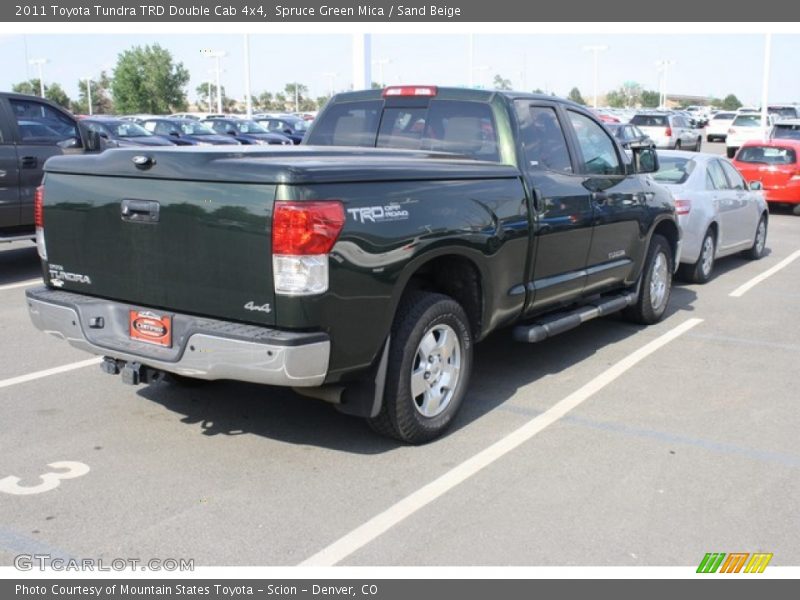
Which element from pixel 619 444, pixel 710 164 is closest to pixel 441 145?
pixel 619 444

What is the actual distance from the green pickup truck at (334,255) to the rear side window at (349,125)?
145mm

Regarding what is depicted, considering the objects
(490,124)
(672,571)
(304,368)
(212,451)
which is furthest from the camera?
(490,124)

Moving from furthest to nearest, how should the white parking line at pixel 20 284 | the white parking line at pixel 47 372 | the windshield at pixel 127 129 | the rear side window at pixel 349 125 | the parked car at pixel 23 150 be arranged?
the windshield at pixel 127 129 < the parked car at pixel 23 150 < the white parking line at pixel 20 284 < the rear side window at pixel 349 125 < the white parking line at pixel 47 372

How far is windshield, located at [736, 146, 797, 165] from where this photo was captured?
57.4ft

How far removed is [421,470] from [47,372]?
125 inches

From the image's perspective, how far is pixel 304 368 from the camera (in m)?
4.13

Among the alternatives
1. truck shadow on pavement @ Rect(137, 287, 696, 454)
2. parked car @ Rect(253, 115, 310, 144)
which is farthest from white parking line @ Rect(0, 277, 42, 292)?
parked car @ Rect(253, 115, 310, 144)

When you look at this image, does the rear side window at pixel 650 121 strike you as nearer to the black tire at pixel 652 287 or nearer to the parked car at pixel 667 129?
the parked car at pixel 667 129

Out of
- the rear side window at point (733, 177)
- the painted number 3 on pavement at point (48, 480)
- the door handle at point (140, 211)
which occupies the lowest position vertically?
the painted number 3 on pavement at point (48, 480)

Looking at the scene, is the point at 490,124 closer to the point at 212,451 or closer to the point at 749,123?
the point at 212,451

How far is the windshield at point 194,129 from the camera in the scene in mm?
27297

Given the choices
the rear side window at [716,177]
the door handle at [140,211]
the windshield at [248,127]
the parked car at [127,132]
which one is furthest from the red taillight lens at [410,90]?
the windshield at [248,127]

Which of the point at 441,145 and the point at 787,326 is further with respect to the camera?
the point at 787,326

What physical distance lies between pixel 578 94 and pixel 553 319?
10574cm
